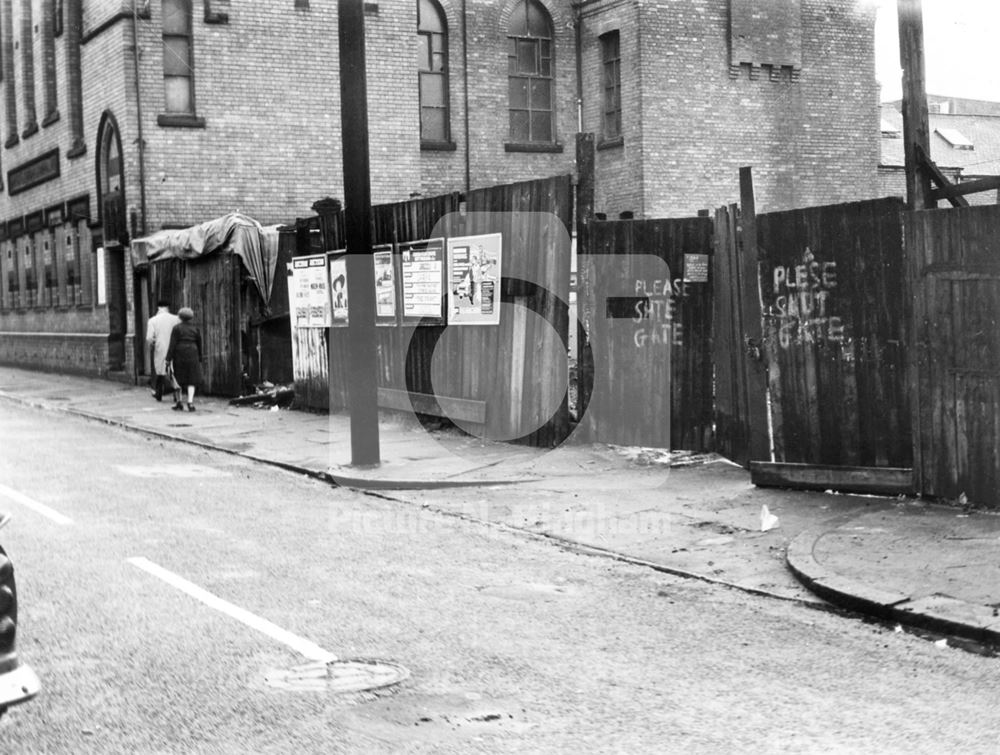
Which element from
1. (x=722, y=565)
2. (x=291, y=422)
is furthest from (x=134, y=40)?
(x=722, y=565)

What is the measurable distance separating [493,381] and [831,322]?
5012 millimetres

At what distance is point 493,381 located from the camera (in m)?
14.3

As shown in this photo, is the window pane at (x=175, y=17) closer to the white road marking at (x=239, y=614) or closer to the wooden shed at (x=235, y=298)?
the wooden shed at (x=235, y=298)

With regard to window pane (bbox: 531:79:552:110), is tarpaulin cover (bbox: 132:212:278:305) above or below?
below

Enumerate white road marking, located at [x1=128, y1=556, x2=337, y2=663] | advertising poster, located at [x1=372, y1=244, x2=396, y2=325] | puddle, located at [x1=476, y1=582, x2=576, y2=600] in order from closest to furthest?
white road marking, located at [x1=128, y1=556, x2=337, y2=663] → puddle, located at [x1=476, y1=582, x2=576, y2=600] → advertising poster, located at [x1=372, y1=244, x2=396, y2=325]

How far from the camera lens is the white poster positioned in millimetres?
17566

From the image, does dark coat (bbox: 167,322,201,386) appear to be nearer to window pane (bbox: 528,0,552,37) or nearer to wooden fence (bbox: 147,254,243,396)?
wooden fence (bbox: 147,254,243,396)

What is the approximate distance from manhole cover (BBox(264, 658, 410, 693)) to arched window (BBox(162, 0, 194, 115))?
Result: 2156 cm

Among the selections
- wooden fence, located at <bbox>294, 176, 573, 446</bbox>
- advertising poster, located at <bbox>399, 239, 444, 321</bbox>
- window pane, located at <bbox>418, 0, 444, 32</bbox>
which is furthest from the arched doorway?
advertising poster, located at <bbox>399, 239, 444, 321</bbox>

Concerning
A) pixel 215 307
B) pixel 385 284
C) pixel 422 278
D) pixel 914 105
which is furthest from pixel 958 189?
pixel 215 307

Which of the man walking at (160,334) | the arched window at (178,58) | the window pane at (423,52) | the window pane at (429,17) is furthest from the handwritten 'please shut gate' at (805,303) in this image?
the window pane at (429,17)

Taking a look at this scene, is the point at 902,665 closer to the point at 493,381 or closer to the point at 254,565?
the point at 254,565

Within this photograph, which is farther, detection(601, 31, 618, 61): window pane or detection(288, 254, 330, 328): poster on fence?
detection(601, 31, 618, 61): window pane

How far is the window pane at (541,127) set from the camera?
2941cm
